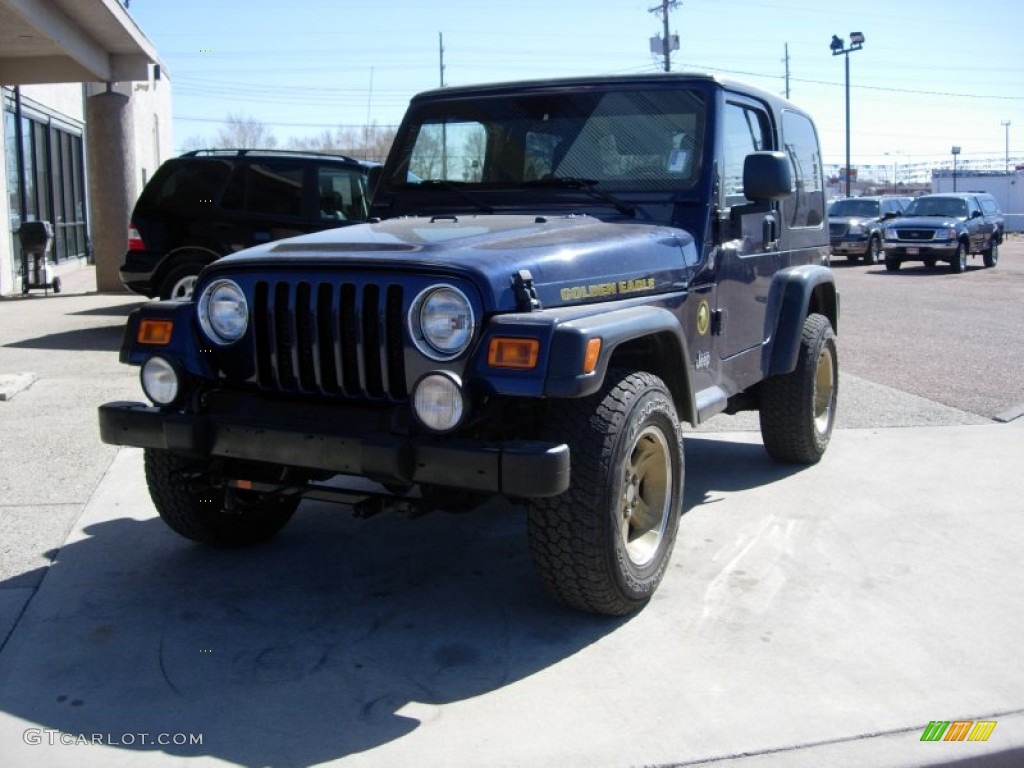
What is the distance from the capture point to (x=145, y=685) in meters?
3.49

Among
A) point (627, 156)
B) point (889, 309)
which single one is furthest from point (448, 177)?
point (889, 309)

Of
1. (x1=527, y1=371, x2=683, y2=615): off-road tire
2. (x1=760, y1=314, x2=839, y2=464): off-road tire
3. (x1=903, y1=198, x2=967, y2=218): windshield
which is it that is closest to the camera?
(x1=527, y1=371, x2=683, y2=615): off-road tire

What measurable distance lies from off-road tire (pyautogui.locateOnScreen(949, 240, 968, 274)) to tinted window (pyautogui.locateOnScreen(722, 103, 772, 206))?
2018 cm

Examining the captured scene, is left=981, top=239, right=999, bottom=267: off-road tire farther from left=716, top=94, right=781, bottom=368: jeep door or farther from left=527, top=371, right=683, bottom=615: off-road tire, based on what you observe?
left=527, top=371, right=683, bottom=615: off-road tire

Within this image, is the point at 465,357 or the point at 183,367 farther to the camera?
the point at 183,367

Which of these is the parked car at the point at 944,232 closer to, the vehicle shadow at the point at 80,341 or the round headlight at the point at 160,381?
the vehicle shadow at the point at 80,341

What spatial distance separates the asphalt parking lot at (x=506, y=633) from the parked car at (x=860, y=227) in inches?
836

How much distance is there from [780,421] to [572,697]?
10.0ft

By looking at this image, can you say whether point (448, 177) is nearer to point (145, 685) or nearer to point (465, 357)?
point (465, 357)

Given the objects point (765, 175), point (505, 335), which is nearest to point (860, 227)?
point (765, 175)

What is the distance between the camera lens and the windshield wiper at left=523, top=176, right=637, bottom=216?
479 centimetres

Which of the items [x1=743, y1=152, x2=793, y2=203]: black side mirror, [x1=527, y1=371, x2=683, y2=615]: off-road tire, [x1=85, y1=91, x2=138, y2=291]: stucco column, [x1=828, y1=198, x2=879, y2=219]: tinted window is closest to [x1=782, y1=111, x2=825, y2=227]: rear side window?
[x1=743, y1=152, x2=793, y2=203]: black side mirror

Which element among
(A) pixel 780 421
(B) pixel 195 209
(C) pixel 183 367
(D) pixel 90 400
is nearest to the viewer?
(C) pixel 183 367

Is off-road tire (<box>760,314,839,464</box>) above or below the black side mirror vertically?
below
